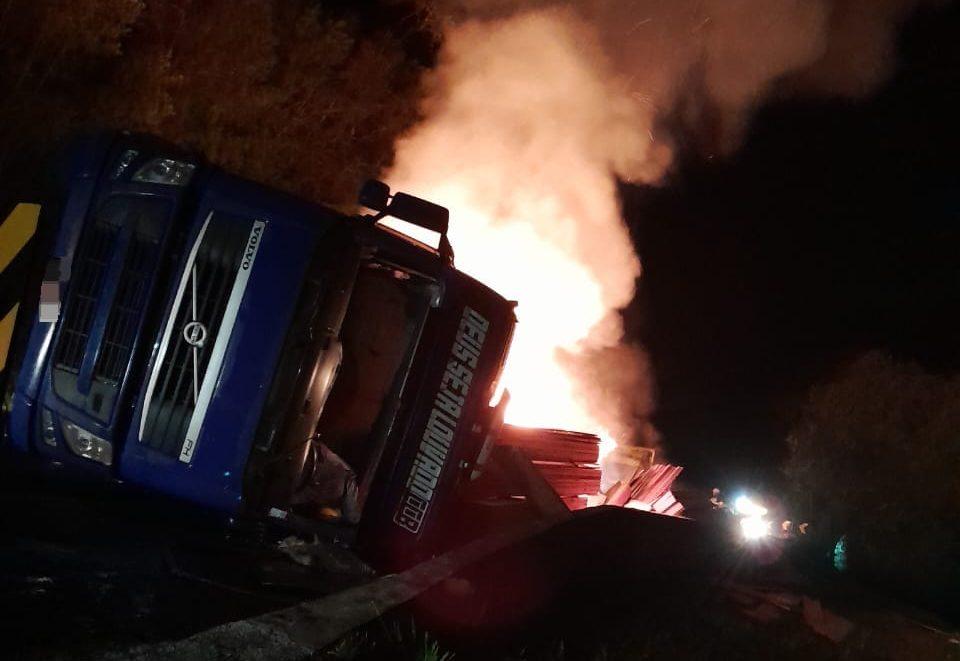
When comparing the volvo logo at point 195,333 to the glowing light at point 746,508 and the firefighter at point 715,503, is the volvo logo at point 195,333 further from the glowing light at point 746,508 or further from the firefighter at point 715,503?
the firefighter at point 715,503

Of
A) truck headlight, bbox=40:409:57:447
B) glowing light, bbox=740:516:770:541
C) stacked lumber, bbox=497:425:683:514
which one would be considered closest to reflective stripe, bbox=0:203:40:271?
truck headlight, bbox=40:409:57:447

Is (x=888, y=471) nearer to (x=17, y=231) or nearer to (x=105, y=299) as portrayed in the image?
(x=105, y=299)

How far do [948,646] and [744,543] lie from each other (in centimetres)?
218

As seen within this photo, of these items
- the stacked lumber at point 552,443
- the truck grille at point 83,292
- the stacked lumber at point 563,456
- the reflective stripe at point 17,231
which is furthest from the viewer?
the stacked lumber at point 563,456

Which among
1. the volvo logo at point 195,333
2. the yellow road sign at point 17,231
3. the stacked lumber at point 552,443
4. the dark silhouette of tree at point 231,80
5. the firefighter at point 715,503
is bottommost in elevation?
the firefighter at point 715,503

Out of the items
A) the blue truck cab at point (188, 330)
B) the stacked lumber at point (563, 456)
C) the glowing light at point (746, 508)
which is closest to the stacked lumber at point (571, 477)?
the stacked lumber at point (563, 456)

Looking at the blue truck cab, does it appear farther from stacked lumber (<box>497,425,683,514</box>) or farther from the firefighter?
the firefighter

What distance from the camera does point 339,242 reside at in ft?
14.3

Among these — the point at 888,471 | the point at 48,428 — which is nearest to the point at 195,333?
the point at 48,428

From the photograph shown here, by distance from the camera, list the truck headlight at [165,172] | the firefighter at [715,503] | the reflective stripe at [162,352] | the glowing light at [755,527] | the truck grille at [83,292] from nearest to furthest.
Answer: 1. the reflective stripe at [162,352]
2. the truck grille at [83,292]
3. the truck headlight at [165,172]
4. the glowing light at [755,527]
5. the firefighter at [715,503]

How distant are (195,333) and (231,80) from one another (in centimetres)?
694

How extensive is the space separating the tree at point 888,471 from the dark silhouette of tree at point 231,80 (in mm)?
9291

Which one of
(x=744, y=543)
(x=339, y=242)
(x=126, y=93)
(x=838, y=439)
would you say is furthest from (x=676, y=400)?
(x=339, y=242)

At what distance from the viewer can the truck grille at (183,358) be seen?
13.4 feet
